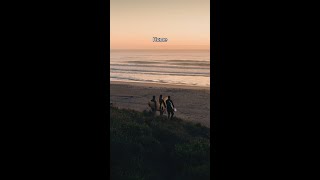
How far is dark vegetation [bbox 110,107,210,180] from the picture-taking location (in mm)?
14445

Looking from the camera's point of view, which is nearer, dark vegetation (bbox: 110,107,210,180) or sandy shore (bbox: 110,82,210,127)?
dark vegetation (bbox: 110,107,210,180)

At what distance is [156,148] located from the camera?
17.4m

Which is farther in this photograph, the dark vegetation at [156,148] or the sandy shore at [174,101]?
the sandy shore at [174,101]

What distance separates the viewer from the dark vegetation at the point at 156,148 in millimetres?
14445
